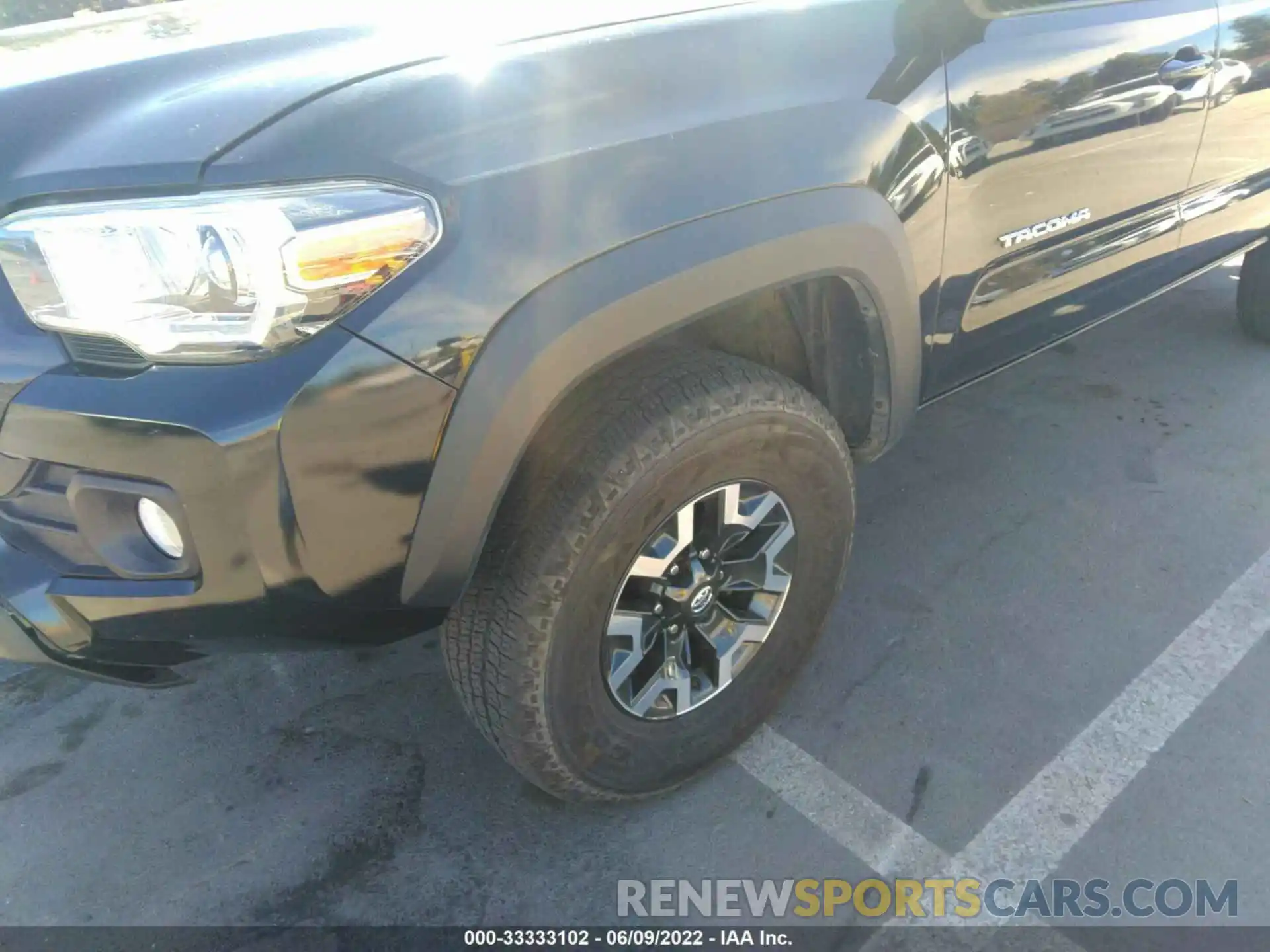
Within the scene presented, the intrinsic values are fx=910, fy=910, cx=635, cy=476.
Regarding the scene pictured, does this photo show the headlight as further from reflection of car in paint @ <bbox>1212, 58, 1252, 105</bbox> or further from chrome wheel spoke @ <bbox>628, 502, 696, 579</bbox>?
reflection of car in paint @ <bbox>1212, 58, 1252, 105</bbox>

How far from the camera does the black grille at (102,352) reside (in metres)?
1.35

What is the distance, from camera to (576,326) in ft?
4.70

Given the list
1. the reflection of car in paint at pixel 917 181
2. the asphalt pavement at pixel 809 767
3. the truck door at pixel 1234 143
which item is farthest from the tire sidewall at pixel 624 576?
the truck door at pixel 1234 143

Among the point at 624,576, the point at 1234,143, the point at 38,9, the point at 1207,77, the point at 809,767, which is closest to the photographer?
the point at 624,576

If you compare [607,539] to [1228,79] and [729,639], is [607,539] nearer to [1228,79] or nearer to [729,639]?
[729,639]

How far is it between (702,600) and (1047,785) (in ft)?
2.94

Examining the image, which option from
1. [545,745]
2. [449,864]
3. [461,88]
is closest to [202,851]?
[449,864]

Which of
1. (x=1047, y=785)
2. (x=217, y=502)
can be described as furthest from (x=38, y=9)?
(x=1047, y=785)

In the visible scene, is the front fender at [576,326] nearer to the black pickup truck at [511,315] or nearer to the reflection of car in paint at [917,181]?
the black pickup truck at [511,315]

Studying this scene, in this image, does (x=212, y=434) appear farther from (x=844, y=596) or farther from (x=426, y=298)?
(x=844, y=596)

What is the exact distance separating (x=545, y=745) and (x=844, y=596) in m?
1.19

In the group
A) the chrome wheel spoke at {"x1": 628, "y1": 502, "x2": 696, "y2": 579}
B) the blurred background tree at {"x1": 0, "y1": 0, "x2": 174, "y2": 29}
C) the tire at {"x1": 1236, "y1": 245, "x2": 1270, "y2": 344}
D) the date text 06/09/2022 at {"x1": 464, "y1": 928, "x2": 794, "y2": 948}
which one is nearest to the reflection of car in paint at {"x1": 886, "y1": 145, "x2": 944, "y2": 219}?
the chrome wheel spoke at {"x1": 628, "y1": 502, "x2": 696, "y2": 579}

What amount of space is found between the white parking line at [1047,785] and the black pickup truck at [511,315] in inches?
7.6

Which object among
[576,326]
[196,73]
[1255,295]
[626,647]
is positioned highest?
[196,73]
